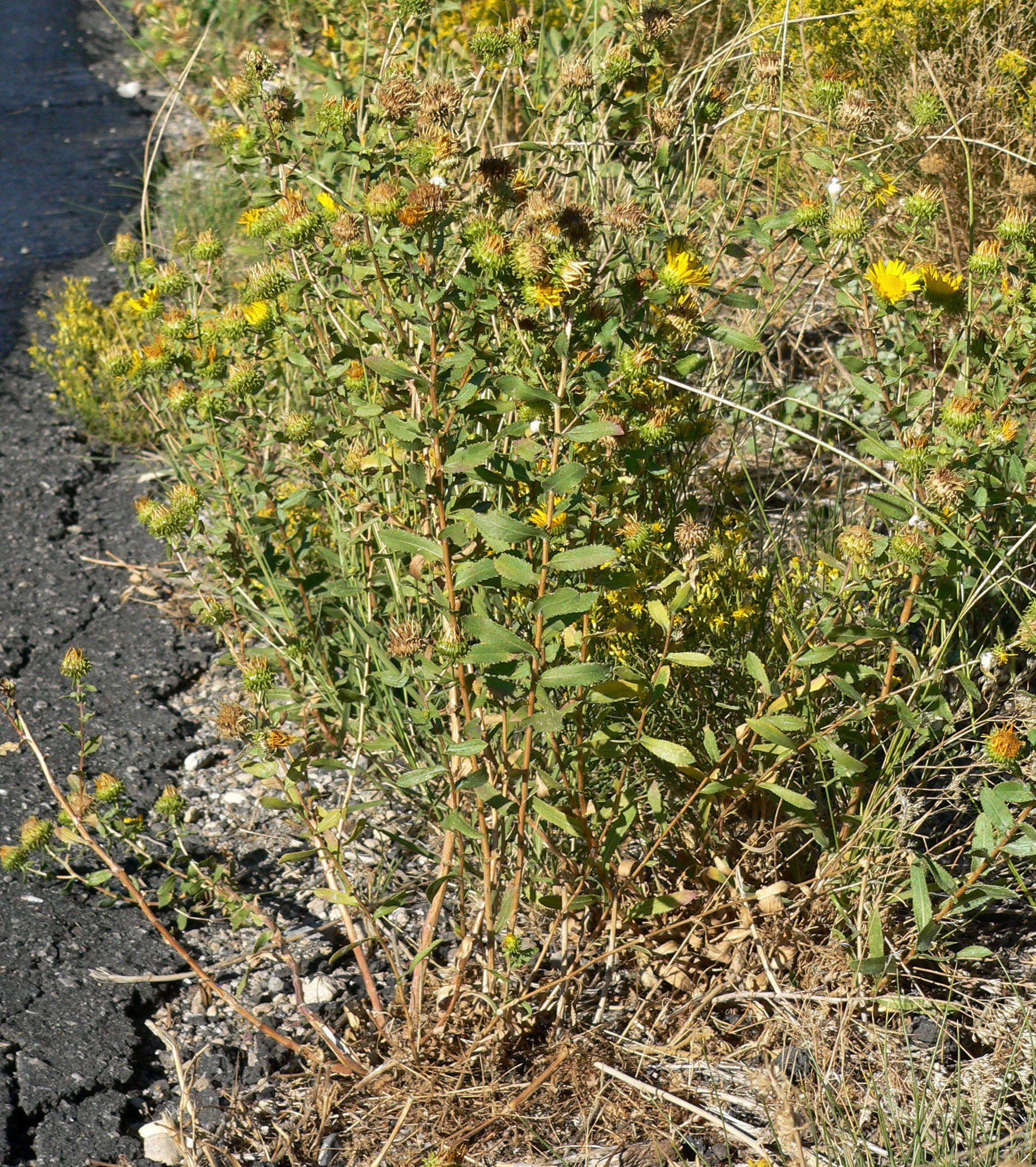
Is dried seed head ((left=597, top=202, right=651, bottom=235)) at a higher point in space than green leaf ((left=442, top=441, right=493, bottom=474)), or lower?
higher

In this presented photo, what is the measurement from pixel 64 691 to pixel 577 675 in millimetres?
1735

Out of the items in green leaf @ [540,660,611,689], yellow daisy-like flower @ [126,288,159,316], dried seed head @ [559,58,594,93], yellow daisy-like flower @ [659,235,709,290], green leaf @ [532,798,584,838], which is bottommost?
green leaf @ [532,798,584,838]

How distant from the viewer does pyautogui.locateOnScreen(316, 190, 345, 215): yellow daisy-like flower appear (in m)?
1.81

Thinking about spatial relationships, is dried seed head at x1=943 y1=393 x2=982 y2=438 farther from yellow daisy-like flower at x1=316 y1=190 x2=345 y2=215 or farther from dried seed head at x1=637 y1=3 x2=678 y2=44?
yellow daisy-like flower at x1=316 y1=190 x2=345 y2=215

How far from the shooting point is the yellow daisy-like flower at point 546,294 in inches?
53.3

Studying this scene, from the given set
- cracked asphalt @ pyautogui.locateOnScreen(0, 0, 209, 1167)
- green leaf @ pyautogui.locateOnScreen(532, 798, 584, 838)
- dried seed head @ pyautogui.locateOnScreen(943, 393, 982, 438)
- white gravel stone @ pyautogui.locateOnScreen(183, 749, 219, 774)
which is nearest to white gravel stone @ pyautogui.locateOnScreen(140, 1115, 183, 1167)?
cracked asphalt @ pyautogui.locateOnScreen(0, 0, 209, 1167)

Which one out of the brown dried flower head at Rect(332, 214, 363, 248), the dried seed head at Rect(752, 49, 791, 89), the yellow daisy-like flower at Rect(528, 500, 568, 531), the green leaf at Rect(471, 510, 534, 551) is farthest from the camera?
the dried seed head at Rect(752, 49, 791, 89)

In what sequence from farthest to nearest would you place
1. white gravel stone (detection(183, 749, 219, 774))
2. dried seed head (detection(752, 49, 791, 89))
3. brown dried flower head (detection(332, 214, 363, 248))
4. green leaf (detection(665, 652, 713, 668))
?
1. white gravel stone (detection(183, 749, 219, 774))
2. dried seed head (detection(752, 49, 791, 89))
3. brown dried flower head (detection(332, 214, 363, 248))
4. green leaf (detection(665, 652, 713, 668))

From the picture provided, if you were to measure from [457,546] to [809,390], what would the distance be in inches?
60.1

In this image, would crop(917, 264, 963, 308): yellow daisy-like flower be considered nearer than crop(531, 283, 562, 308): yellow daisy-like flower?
No

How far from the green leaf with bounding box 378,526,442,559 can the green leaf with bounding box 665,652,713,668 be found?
35cm

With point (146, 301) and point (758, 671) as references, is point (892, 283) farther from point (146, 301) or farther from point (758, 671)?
point (146, 301)

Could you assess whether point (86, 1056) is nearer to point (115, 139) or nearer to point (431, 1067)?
point (431, 1067)

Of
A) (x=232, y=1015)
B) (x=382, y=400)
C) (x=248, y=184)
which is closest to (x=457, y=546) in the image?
(x=382, y=400)
